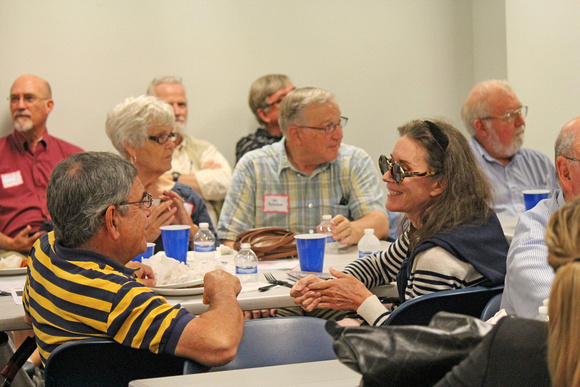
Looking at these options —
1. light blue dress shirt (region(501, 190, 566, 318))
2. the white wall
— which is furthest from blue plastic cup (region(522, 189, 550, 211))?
the white wall

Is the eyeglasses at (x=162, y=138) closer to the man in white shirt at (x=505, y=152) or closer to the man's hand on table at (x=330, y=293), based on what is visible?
the man's hand on table at (x=330, y=293)

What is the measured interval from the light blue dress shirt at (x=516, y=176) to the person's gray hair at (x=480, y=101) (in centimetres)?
21

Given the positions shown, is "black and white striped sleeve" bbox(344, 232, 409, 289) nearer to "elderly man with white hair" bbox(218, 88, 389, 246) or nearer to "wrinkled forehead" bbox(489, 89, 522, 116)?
"elderly man with white hair" bbox(218, 88, 389, 246)

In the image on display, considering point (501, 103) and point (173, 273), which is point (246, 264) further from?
point (501, 103)

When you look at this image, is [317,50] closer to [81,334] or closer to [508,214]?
[508,214]

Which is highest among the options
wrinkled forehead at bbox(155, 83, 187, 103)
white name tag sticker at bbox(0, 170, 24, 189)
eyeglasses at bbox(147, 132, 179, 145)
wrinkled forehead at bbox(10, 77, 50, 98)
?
wrinkled forehead at bbox(10, 77, 50, 98)

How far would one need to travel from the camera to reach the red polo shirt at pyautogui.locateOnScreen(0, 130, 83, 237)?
4883 mm

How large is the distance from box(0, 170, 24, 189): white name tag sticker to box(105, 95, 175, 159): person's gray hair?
5.02 ft

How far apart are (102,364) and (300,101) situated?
8.52ft

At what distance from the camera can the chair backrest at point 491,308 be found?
212 centimetres

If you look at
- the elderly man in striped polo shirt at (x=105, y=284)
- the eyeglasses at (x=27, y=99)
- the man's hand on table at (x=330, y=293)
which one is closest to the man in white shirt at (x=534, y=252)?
the man's hand on table at (x=330, y=293)

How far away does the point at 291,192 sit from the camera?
412 cm

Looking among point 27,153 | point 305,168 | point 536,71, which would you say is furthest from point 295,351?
point 536,71

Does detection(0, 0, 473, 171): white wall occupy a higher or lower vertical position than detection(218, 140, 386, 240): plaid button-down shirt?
higher
